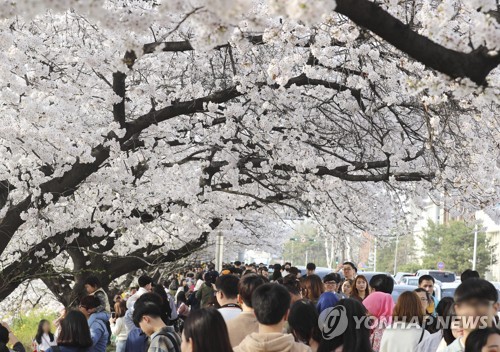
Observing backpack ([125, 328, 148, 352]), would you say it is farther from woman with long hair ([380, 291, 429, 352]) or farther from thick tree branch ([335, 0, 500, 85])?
thick tree branch ([335, 0, 500, 85])

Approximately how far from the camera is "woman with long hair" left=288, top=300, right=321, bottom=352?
19.4 feet

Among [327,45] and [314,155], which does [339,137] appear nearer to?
[314,155]

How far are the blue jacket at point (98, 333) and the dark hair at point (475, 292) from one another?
11.6 feet

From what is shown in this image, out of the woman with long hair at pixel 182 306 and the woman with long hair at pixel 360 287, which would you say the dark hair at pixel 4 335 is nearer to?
the woman with long hair at pixel 360 287

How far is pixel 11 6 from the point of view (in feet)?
15.4

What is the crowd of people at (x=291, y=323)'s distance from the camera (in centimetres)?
472

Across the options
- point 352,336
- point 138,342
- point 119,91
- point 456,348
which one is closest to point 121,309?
point 119,91

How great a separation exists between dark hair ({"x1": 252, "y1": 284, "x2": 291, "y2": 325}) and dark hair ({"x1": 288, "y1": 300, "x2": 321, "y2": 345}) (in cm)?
65

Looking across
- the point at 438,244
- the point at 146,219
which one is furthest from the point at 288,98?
the point at 438,244

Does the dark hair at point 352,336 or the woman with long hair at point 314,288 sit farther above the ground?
the woman with long hair at point 314,288

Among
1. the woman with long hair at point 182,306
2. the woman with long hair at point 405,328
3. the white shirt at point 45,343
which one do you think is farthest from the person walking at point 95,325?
the woman with long hair at point 182,306

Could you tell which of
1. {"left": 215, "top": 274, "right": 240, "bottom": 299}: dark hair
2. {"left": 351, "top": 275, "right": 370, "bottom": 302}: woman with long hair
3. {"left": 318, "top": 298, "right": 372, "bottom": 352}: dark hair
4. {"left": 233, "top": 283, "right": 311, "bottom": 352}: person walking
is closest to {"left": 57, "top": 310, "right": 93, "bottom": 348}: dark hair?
{"left": 215, "top": 274, "right": 240, "bottom": 299}: dark hair

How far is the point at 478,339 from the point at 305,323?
1.58 metres

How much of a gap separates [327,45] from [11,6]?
22.5 ft
